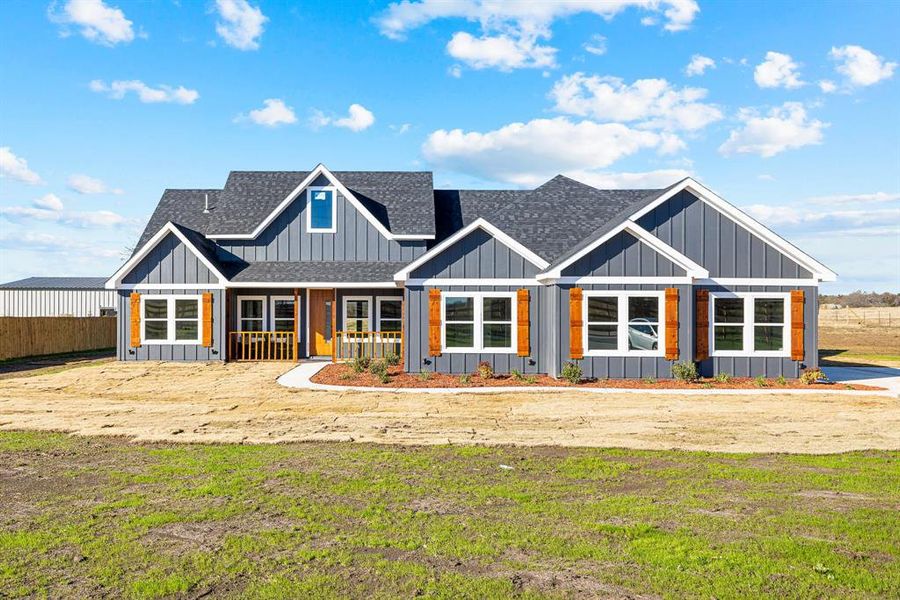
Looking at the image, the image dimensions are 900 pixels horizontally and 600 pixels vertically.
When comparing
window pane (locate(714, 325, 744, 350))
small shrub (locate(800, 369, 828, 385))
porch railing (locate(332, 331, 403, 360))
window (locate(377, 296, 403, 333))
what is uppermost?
window (locate(377, 296, 403, 333))

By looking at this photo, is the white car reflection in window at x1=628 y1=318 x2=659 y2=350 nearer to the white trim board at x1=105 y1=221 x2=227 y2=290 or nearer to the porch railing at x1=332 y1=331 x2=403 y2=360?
the porch railing at x1=332 y1=331 x2=403 y2=360

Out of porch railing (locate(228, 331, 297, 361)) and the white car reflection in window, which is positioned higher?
the white car reflection in window

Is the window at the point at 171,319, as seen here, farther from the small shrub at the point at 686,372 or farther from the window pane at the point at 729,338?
the window pane at the point at 729,338

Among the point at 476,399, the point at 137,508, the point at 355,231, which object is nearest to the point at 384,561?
the point at 137,508

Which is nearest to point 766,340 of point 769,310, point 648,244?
point 769,310

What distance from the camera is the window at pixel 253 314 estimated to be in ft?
78.1

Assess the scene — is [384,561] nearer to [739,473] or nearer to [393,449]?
[393,449]

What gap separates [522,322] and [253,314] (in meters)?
10.6

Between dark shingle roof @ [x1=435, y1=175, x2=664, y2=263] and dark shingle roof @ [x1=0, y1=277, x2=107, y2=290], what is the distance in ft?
89.5

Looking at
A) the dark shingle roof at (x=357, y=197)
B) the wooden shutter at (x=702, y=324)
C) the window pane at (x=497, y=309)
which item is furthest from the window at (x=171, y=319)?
the wooden shutter at (x=702, y=324)

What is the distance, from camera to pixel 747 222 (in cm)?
1797

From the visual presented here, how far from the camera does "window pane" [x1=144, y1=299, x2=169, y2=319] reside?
22547 mm

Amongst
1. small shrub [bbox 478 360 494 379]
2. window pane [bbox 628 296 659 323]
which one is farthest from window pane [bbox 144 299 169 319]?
window pane [bbox 628 296 659 323]

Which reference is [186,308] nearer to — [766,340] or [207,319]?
[207,319]
